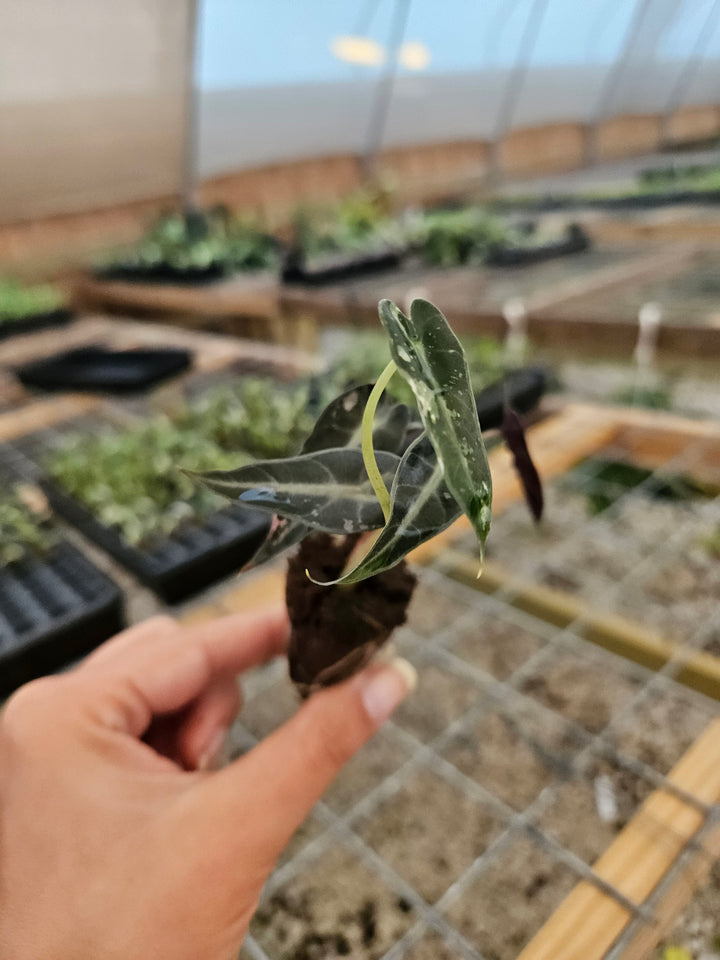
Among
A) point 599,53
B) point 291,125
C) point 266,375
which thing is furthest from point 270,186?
point 266,375

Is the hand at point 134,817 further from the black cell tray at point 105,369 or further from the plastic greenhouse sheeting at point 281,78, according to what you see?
the plastic greenhouse sheeting at point 281,78

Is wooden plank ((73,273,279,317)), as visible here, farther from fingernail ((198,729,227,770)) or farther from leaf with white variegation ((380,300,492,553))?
leaf with white variegation ((380,300,492,553))

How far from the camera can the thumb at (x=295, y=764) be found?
1.40 feet

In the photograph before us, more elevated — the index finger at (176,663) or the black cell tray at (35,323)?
the index finger at (176,663)

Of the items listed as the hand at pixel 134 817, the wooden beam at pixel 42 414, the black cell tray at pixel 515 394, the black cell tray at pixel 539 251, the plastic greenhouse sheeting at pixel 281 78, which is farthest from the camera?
the plastic greenhouse sheeting at pixel 281 78

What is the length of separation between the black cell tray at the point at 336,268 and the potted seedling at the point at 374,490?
1710mm

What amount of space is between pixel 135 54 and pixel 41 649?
123 inches

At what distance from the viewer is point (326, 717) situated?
0.46 metres

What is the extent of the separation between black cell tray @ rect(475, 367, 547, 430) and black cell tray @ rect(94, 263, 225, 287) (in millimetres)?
1573

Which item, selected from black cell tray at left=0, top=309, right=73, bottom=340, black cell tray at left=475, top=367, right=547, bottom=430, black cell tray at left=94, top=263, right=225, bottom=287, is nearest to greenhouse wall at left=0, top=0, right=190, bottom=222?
black cell tray at left=94, top=263, right=225, bottom=287

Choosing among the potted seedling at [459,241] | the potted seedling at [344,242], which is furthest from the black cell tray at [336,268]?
the potted seedling at [459,241]

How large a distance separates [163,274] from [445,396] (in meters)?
2.59

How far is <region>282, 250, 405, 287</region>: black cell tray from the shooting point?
209cm

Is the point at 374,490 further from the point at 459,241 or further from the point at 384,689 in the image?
the point at 459,241
